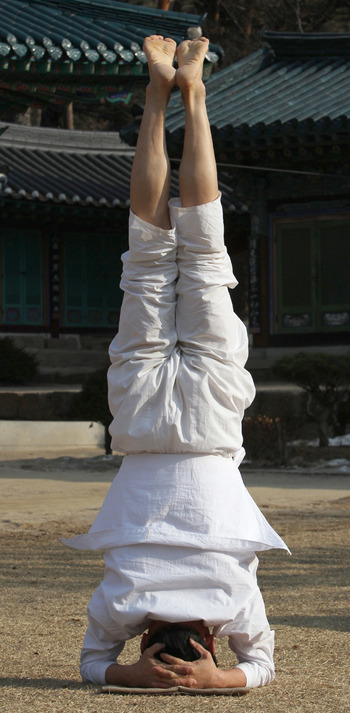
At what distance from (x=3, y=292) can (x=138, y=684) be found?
53.9ft

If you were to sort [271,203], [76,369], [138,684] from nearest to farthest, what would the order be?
[138,684] < [271,203] < [76,369]

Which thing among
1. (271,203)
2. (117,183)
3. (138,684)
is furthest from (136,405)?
(117,183)

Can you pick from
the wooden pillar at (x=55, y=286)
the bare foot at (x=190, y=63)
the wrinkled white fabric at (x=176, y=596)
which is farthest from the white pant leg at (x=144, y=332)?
the wooden pillar at (x=55, y=286)

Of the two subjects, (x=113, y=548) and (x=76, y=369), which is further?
(x=76, y=369)

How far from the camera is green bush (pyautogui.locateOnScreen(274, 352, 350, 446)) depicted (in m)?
11.1

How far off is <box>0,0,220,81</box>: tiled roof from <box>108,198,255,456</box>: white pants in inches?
238

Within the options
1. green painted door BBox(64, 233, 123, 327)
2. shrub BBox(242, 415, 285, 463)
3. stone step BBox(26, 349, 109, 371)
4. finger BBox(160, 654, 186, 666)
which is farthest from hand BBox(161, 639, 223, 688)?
green painted door BBox(64, 233, 123, 327)

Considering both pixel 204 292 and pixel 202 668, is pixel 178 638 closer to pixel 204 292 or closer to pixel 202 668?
pixel 202 668

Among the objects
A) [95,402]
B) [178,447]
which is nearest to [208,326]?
[178,447]

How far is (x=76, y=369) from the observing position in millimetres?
16859

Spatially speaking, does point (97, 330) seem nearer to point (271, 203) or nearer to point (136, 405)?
point (271, 203)

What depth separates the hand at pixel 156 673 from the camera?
106 inches

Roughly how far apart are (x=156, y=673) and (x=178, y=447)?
0.65 metres

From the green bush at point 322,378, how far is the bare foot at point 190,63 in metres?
8.28
